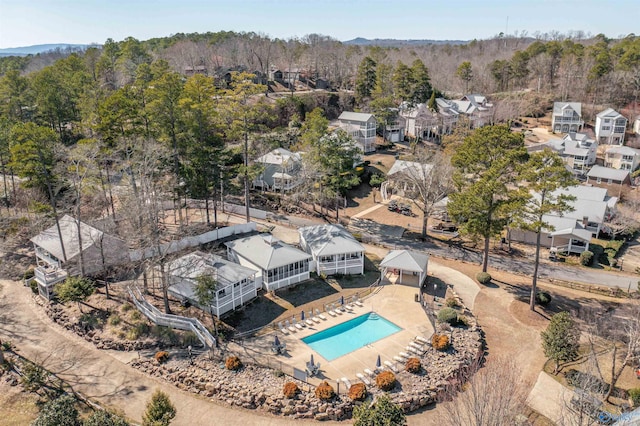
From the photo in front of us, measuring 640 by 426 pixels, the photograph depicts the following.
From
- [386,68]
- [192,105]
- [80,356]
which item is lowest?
[80,356]

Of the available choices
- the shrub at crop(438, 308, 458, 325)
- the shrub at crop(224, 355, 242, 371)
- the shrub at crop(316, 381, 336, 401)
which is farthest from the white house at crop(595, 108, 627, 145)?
the shrub at crop(224, 355, 242, 371)

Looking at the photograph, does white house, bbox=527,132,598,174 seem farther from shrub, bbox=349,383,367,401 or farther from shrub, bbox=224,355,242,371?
shrub, bbox=224,355,242,371

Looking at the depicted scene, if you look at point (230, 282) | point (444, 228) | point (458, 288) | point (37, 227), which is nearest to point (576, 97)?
point (444, 228)

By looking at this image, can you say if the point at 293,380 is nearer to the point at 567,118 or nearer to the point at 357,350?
the point at 357,350

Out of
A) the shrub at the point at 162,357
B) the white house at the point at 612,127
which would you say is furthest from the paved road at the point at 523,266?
the white house at the point at 612,127

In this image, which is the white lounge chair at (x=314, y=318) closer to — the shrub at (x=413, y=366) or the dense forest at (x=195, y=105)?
the shrub at (x=413, y=366)

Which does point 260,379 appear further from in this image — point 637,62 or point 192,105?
point 637,62
